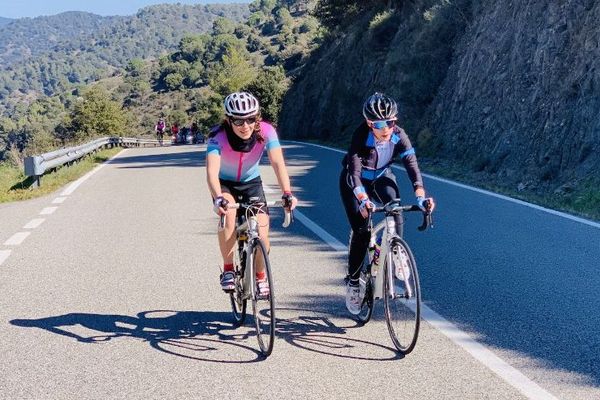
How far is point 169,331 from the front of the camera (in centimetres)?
541

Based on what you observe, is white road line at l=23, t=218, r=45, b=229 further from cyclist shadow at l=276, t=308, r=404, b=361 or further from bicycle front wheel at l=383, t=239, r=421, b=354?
bicycle front wheel at l=383, t=239, r=421, b=354

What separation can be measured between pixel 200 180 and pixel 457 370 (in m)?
13.3

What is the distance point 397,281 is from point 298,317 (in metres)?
0.88

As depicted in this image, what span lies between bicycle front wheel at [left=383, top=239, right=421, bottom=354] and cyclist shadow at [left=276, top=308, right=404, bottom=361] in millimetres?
117

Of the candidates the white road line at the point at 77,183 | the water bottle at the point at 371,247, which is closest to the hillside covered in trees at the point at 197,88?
the white road line at the point at 77,183

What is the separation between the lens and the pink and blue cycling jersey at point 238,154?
5242 millimetres

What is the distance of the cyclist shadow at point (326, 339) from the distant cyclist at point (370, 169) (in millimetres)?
277

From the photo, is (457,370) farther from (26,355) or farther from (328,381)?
(26,355)

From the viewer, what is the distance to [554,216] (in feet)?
33.1

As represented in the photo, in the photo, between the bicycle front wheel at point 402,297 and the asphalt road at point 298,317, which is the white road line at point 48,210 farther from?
the bicycle front wheel at point 402,297

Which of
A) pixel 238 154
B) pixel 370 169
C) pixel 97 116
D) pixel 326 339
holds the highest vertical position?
pixel 238 154

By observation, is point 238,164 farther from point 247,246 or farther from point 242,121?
point 247,246

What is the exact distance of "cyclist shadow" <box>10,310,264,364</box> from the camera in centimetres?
492

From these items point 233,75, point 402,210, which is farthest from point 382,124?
point 233,75
